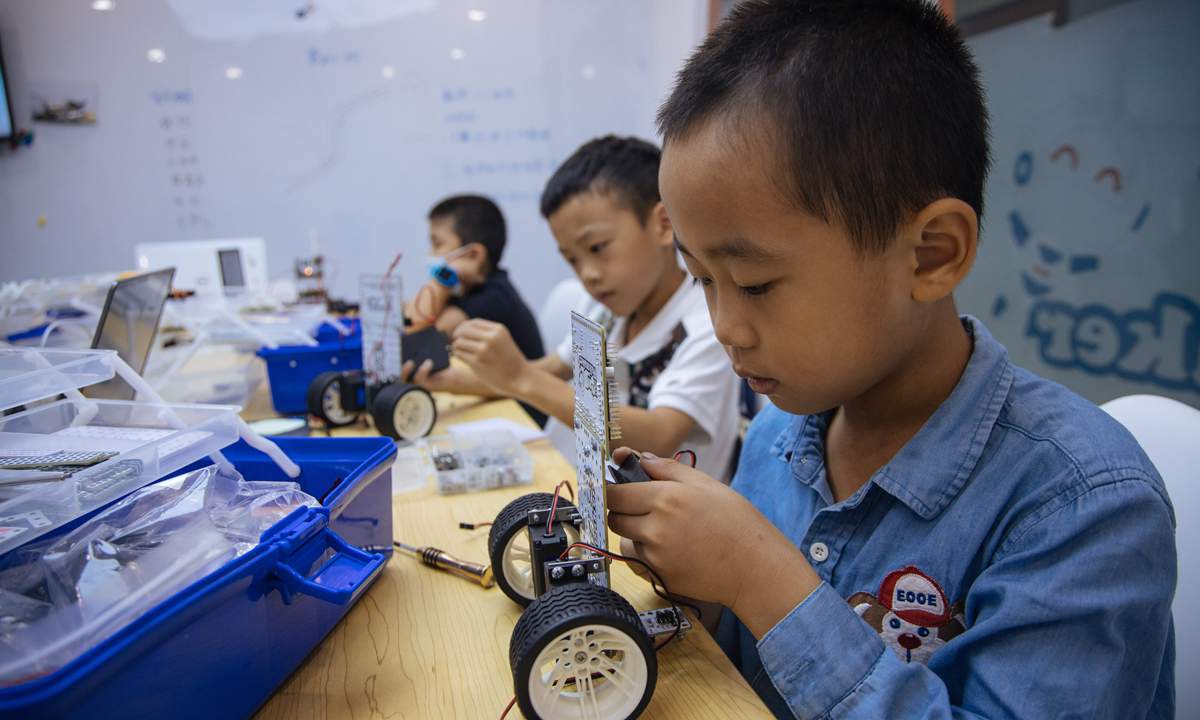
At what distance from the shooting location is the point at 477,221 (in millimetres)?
2150

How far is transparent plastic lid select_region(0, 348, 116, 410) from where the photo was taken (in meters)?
0.58

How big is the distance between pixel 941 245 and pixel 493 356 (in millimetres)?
801

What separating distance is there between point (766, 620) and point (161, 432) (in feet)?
1.75

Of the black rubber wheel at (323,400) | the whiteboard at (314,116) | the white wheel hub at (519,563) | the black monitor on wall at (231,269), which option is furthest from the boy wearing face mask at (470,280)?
the white wheel hub at (519,563)

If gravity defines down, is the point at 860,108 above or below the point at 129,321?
above

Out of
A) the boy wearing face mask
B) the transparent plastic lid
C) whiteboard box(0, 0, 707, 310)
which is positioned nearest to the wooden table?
the transparent plastic lid

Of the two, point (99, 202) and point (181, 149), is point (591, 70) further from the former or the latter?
point (99, 202)

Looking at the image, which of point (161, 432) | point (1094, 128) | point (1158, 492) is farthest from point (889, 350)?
point (1094, 128)

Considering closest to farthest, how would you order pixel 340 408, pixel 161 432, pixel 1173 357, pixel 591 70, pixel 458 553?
pixel 161 432 < pixel 458 553 < pixel 340 408 < pixel 1173 357 < pixel 591 70

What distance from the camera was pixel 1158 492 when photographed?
491 millimetres

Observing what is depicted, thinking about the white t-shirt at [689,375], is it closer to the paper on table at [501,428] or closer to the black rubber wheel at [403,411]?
the paper on table at [501,428]

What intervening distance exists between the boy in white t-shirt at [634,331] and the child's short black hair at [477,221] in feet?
2.47

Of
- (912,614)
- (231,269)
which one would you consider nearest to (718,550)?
(912,614)

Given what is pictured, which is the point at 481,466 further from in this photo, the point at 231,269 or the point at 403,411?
the point at 231,269
